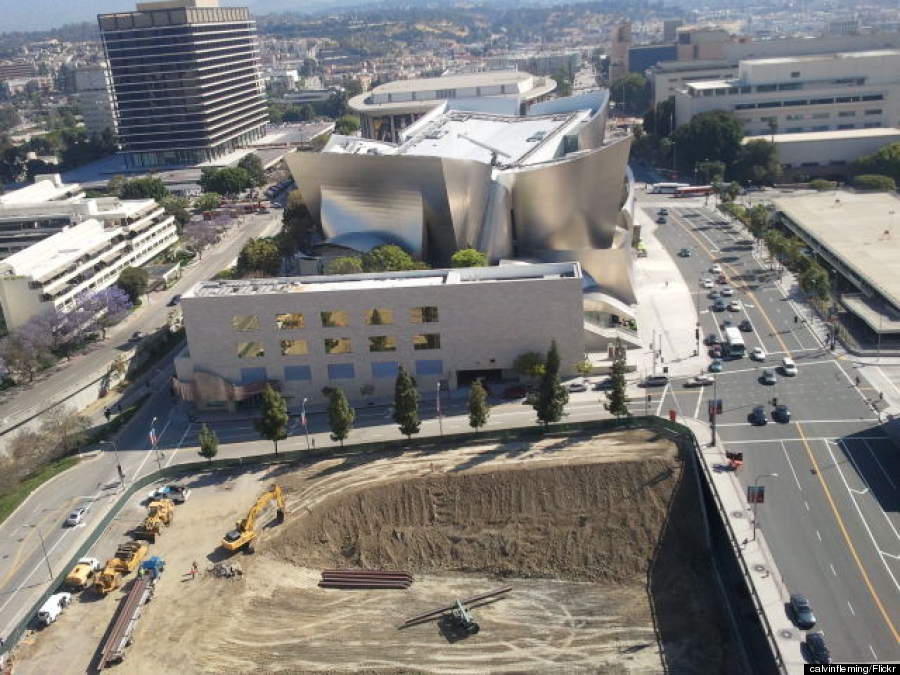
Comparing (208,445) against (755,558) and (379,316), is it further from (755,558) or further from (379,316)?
(755,558)

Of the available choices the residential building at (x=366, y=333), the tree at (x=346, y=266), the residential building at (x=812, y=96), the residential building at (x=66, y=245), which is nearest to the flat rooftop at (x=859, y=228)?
the residential building at (x=366, y=333)

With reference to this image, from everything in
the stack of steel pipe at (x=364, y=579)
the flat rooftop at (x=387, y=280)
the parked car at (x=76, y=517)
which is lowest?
Result: the stack of steel pipe at (x=364, y=579)

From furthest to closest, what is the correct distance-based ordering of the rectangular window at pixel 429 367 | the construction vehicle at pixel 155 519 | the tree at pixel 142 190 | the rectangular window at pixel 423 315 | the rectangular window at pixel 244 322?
the tree at pixel 142 190 < the rectangular window at pixel 429 367 < the rectangular window at pixel 244 322 < the rectangular window at pixel 423 315 < the construction vehicle at pixel 155 519

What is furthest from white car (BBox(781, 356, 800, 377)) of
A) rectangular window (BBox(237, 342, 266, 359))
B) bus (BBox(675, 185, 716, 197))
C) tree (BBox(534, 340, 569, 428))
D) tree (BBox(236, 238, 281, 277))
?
bus (BBox(675, 185, 716, 197))

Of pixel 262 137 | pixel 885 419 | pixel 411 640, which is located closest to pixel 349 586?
pixel 411 640

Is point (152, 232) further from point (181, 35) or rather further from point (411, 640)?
point (411, 640)

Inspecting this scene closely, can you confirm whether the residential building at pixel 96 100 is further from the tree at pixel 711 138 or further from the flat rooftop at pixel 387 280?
the flat rooftop at pixel 387 280

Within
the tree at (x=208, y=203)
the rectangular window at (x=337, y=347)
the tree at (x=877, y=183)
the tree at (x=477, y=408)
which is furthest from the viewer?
the tree at (x=208, y=203)

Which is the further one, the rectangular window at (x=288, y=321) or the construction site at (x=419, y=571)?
the rectangular window at (x=288, y=321)
